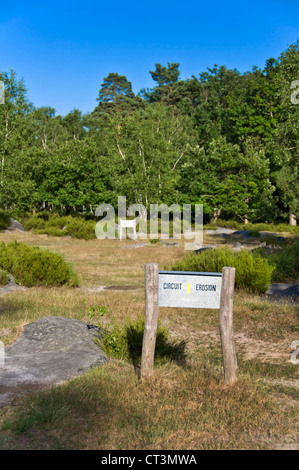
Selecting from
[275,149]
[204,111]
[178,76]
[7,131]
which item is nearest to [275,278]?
[275,149]

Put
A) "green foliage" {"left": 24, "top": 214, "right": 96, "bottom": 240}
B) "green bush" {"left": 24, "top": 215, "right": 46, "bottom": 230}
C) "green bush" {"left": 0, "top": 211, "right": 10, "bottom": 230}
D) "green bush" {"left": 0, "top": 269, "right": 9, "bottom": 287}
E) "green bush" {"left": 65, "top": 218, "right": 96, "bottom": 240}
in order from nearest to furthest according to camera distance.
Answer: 1. "green bush" {"left": 0, "top": 269, "right": 9, "bottom": 287}
2. "green bush" {"left": 65, "top": 218, "right": 96, "bottom": 240}
3. "green foliage" {"left": 24, "top": 214, "right": 96, "bottom": 240}
4. "green bush" {"left": 0, "top": 211, "right": 10, "bottom": 230}
5. "green bush" {"left": 24, "top": 215, "right": 46, "bottom": 230}

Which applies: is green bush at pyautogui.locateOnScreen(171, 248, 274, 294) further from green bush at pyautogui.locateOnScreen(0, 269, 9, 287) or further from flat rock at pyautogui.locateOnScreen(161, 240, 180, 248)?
flat rock at pyautogui.locateOnScreen(161, 240, 180, 248)

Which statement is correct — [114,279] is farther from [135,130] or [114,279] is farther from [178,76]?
[178,76]

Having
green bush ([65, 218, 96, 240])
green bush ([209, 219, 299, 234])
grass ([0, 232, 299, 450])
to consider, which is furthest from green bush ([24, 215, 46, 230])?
grass ([0, 232, 299, 450])

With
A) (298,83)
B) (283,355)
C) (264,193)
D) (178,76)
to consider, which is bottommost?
(283,355)

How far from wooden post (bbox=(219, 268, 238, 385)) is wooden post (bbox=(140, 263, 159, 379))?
777 mm

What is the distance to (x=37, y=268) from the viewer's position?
1254 centimetres

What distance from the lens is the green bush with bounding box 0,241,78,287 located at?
12.5 m

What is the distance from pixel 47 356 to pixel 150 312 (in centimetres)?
173

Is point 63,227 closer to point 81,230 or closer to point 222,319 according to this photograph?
point 81,230

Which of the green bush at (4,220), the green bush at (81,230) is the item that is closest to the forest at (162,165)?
the green bush at (4,220)

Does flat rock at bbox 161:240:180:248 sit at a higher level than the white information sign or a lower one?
lower

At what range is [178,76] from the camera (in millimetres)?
64438
